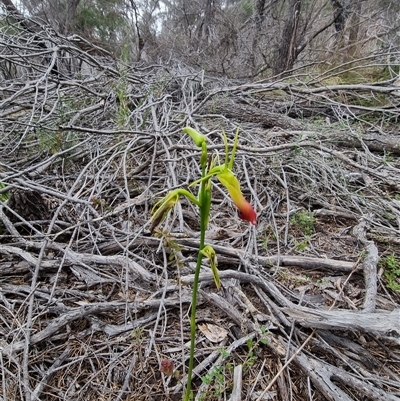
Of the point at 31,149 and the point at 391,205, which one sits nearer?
the point at 391,205

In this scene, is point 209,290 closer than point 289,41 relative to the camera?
Yes

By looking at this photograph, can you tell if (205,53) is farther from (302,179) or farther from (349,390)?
(349,390)

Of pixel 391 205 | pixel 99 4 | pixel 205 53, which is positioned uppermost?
pixel 99 4

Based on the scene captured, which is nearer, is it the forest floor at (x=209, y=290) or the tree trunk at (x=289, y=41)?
the forest floor at (x=209, y=290)

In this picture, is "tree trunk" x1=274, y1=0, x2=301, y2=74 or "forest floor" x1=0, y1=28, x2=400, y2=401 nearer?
"forest floor" x1=0, y1=28, x2=400, y2=401

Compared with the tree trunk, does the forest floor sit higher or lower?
lower

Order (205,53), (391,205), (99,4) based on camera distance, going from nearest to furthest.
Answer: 1. (391,205)
2. (205,53)
3. (99,4)

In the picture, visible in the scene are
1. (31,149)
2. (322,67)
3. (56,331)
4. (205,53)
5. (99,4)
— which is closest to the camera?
(56,331)

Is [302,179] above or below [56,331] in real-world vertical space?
above

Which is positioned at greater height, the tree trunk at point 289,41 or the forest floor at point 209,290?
the tree trunk at point 289,41

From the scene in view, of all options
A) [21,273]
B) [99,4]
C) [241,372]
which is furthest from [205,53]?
[241,372]

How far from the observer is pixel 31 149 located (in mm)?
2172

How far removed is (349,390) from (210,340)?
0.43m

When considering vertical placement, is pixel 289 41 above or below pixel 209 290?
above
